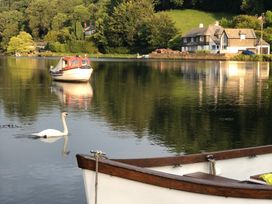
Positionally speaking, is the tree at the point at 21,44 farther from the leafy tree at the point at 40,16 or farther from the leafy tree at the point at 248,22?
the leafy tree at the point at 248,22

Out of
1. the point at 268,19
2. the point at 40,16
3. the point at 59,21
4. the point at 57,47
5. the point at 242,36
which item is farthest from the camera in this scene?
the point at 40,16

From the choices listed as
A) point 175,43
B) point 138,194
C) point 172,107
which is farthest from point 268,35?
point 138,194

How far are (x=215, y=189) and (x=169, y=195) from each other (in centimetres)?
81

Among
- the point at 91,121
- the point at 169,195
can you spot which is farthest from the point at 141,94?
the point at 169,195

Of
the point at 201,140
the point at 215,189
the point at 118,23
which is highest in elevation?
the point at 118,23

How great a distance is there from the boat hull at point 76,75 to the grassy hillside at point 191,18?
97053 mm

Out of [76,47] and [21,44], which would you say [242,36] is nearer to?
[76,47]

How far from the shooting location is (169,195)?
884 centimetres

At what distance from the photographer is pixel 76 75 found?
4650 centimetres

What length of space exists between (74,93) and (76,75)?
29.6 ft

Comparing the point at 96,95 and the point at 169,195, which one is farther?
the point at 96,95

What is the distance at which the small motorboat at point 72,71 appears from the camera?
151 ft

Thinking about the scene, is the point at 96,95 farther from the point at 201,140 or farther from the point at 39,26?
the point at 39,26

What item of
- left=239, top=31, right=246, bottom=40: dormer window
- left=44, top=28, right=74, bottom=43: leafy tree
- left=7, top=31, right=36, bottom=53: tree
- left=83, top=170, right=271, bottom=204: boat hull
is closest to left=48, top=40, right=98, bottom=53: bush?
left=44, top=28, right=74, bottom=43: leafy tree
